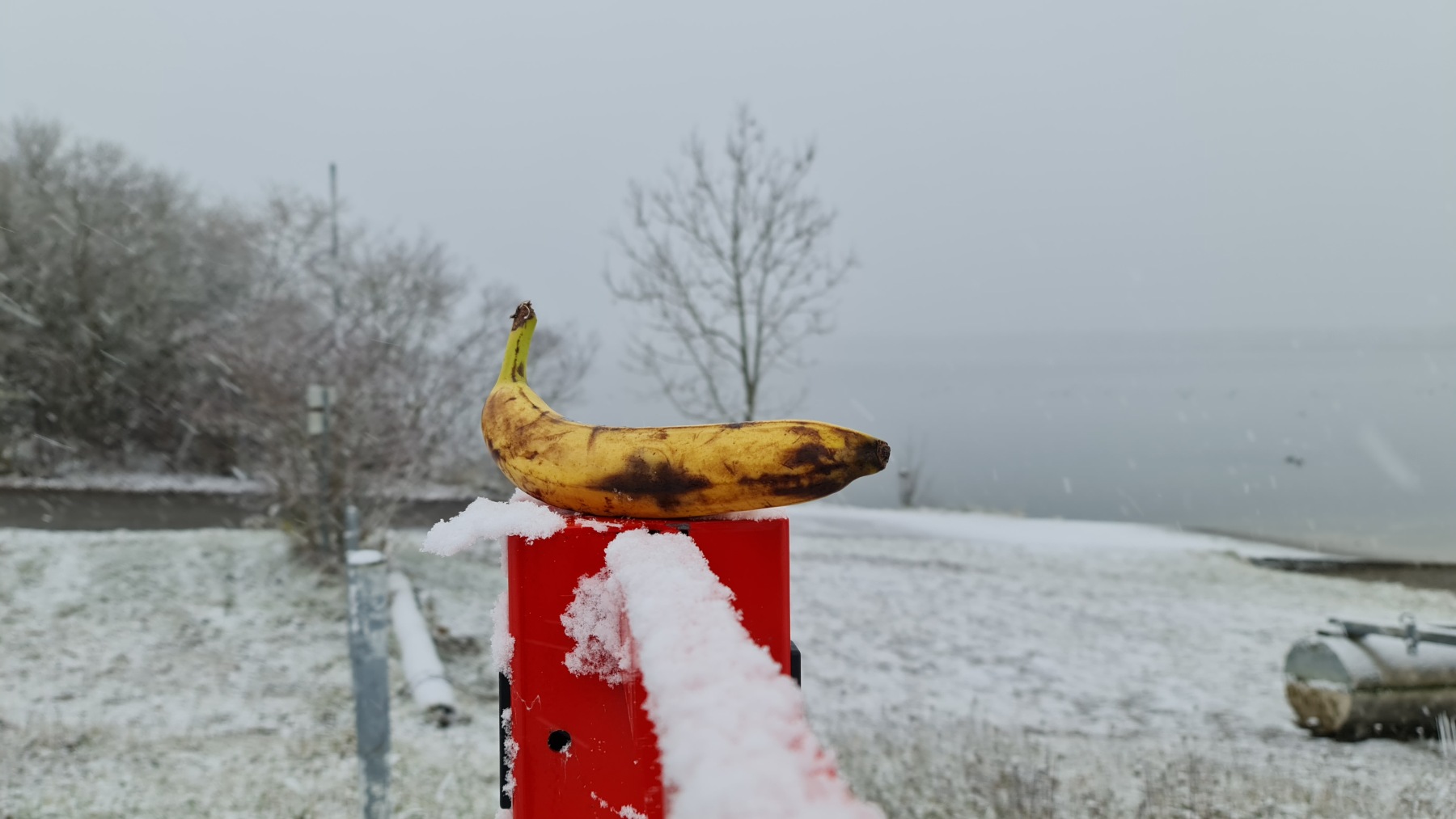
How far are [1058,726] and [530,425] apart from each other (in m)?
5.19

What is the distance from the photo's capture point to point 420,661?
6023 millimetres

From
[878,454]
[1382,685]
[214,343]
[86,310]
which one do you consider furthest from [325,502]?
[86,310]

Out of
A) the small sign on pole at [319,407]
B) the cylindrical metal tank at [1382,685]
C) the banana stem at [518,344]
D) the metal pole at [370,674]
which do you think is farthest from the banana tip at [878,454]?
the small sign on pole at [319,407]

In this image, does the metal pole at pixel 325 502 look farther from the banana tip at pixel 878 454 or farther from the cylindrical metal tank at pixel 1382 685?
the cylindrical metal tank at pixel 1382 685

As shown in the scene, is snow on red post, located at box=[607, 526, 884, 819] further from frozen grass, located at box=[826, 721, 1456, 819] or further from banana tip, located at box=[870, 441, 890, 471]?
frozen grass, located at box=[826, 721, 1456, 819]

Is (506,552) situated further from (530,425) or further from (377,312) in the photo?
(377,312)

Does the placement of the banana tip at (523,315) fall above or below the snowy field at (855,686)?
above

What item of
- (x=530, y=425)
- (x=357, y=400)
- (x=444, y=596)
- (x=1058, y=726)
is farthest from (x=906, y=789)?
(x=357, y=400)

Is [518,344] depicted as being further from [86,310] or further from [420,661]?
[86,310]

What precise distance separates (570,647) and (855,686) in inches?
221

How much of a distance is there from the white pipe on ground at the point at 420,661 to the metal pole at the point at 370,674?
1955mm

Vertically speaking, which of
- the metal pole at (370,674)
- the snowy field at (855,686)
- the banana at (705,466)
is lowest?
the snowy field at (855,686)

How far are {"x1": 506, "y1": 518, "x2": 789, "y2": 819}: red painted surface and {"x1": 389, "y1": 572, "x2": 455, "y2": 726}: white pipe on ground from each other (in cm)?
479

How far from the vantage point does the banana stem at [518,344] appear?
1536 millimetres
